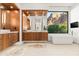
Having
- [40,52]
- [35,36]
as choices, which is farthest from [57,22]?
[40,52]

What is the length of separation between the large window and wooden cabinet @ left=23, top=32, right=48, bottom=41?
6.40 feet

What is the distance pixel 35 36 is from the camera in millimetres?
10039

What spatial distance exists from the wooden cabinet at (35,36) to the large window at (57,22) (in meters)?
1.95

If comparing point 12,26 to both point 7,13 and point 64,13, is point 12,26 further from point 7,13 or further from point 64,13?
point 64,13

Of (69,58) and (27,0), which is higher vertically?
(27,0)

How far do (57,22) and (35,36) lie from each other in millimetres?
2679

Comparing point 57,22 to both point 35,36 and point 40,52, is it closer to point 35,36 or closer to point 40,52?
point 35,36

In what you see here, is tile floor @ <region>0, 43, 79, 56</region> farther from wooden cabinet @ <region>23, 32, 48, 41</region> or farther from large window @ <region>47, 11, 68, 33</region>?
large window @ <region>47, 11, 68, 33</region>

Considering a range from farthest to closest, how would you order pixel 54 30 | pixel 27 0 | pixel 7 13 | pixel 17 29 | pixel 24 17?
pixel 54 30 < pixel 24 17 < pixel 17 29 < pixel 7 13 < pixel 27 0

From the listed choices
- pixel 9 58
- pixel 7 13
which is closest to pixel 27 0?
pixel 9 58

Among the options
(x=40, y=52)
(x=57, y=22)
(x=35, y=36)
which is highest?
(x=57, y=22)

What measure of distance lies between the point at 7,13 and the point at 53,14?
4.20m

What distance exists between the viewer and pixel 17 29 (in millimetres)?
9602

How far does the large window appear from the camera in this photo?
11891 mm
